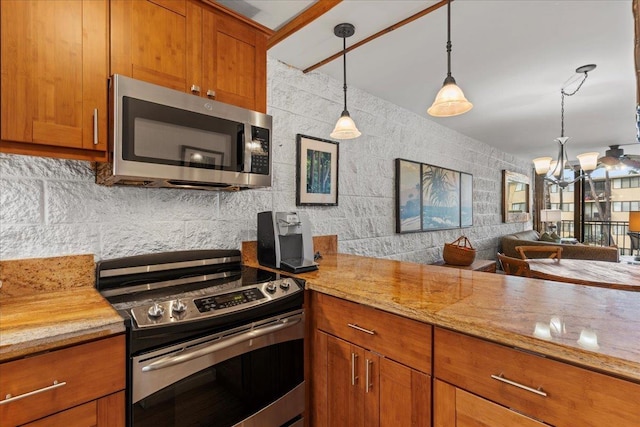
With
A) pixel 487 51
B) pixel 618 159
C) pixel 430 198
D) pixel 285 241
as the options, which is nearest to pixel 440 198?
pixel 430 198

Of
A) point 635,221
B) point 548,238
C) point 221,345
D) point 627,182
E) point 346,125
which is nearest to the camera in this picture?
point 221,345

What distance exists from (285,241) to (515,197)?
5.42 m

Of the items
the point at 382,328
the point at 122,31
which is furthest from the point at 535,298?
the point at 122,31

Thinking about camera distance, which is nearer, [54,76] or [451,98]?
[54,76]

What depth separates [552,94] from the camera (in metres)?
2.94

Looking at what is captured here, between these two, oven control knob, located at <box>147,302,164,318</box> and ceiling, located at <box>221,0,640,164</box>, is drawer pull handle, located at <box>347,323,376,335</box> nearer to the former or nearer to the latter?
oven control knob, located at <box>147,302,164,318</box>

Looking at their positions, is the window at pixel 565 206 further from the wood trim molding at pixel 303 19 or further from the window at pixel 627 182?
the wood trim molding at pixel 303 19

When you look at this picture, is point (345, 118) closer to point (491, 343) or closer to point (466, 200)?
point (491, 343)

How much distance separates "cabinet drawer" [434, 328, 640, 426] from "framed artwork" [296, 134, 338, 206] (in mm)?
1457

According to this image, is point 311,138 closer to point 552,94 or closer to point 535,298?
point 535,298

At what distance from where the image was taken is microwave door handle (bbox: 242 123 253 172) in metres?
1.59

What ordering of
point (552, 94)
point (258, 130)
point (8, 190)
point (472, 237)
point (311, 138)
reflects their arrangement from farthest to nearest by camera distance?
point (472, 237), point (552, 94), point (311, 138), point (258, 130), point (8, 190)

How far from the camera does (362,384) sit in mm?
1295

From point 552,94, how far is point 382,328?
297cm
